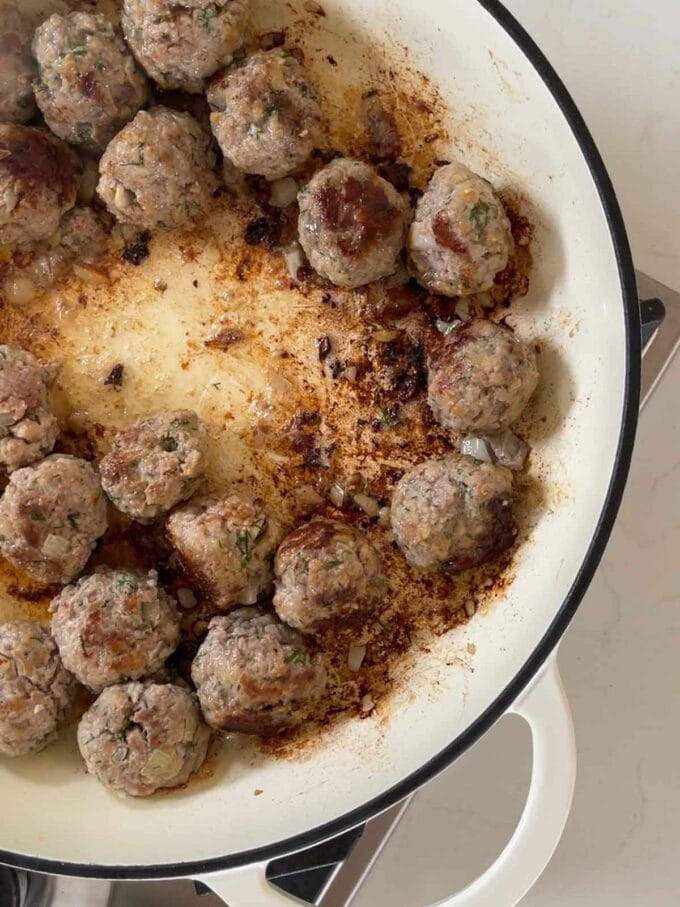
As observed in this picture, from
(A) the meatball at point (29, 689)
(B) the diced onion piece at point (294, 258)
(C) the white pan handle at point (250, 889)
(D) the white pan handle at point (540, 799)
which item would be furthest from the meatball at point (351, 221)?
(C) the white pan handle at point (250, 889)

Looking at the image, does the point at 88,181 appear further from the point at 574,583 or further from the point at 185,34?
the point at 574,583

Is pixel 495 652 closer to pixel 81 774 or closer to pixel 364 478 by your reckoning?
pixel 364 478

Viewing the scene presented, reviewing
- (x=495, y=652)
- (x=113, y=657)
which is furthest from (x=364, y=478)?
(x=113, y=657)

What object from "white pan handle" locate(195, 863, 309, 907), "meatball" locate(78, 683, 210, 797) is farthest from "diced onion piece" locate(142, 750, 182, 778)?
"white pan handle" locate(195, 863, 309, 907)

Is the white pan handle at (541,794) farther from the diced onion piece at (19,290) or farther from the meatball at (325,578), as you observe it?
the diced onion piece at (19,290)

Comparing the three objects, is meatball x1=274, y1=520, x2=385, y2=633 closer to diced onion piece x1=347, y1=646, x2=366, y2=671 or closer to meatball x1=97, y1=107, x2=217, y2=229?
diced onion piece x1=347, y1=646, x2=366, y2=671
